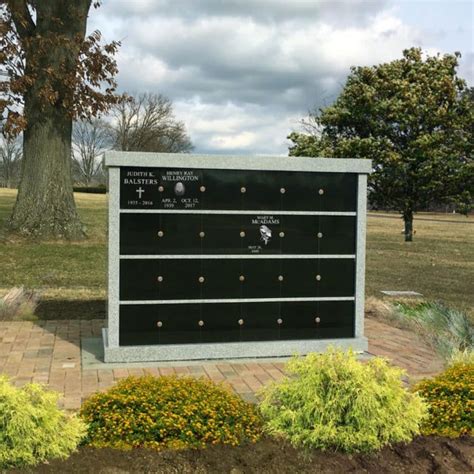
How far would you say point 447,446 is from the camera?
149 inches

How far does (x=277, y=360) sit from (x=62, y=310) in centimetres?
391

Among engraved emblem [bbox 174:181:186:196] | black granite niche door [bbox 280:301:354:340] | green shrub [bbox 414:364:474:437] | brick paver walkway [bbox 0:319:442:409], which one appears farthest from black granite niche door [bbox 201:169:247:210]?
green shrub [bbox 414:364:474:437]

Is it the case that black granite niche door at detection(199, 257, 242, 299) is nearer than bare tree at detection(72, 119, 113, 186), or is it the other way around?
black granite niche door at detection(199, 257, 242, 299)

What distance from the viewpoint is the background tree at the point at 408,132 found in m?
27.5

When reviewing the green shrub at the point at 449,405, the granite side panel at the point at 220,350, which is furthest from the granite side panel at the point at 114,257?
the green shrub at the point at 449,405

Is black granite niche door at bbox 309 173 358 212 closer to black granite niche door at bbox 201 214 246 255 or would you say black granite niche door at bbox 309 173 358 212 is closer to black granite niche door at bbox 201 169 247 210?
black granite niche door at bbox 201 169 247 210

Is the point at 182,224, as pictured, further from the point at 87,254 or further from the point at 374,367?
the point at 87,254

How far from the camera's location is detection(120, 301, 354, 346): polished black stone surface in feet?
20.7

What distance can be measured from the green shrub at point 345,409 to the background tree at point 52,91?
528 inches

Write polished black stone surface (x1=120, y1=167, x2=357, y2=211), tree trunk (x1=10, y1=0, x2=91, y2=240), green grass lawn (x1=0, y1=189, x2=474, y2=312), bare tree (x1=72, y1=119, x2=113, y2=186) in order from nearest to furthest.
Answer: polished black stone surface (x1=120, y1=167, x2=357, y2=211), green grass lawn (x1=0, y1=189, x2=474, y2=312), tree trunk (x1=10, y1=0, x2=91, y2=240), bare tree (x1=72, y1=119, x2=113, y2=186)

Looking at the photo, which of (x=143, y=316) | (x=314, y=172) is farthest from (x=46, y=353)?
(x=314, y=172)

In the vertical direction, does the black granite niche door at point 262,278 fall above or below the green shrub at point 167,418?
above

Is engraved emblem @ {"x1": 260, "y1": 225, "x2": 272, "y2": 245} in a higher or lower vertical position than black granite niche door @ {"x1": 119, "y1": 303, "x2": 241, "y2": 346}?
higher

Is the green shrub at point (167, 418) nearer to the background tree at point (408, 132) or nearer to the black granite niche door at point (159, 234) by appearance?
the black granite niche door at point (159, 234)
